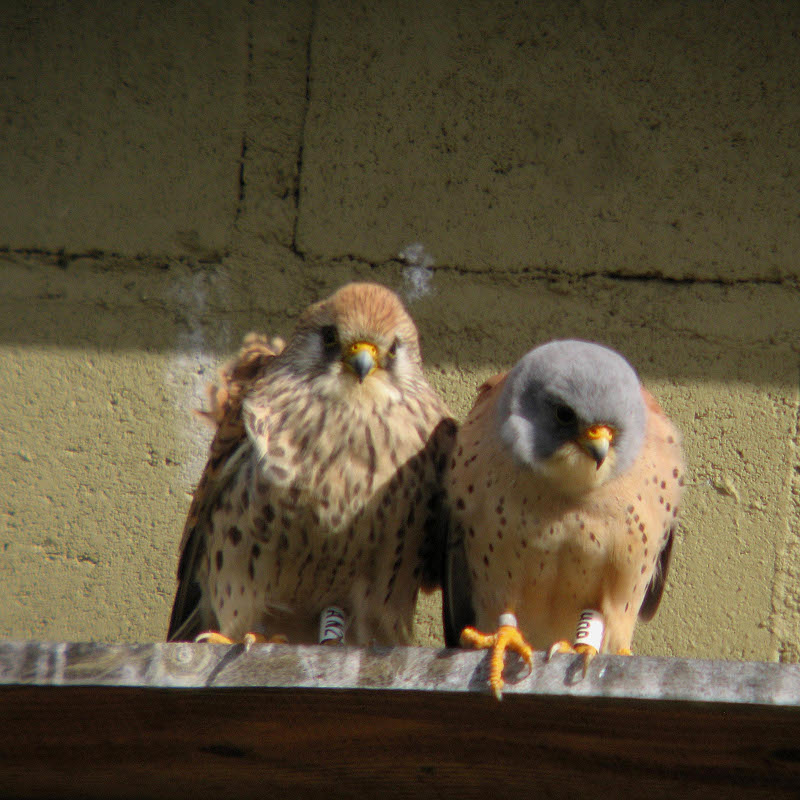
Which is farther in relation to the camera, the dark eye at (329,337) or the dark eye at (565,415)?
the dark eye at (329,337)

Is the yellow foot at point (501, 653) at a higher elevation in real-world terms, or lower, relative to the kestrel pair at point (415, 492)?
lower

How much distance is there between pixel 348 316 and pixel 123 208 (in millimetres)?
1029

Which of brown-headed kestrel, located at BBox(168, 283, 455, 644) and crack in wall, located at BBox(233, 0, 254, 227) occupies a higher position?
crack in wall, located at BBox(233, 0, 254, 227)

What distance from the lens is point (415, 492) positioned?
2510 millimetres

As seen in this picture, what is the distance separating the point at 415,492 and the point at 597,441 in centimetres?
45

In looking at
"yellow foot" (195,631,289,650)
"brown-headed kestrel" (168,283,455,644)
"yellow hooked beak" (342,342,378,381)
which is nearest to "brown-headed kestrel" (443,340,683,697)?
"brown-headed kestrel" (168,283,455,644)

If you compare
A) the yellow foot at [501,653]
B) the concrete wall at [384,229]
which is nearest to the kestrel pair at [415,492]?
the yellow foot at [501,653]

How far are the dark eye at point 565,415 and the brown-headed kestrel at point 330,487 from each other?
35cm

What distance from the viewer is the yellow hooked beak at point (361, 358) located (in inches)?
96.1

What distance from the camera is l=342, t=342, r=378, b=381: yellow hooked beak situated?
2441 millimetres

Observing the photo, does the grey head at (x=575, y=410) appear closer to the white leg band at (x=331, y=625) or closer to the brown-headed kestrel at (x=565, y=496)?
the brown-headed kestrel at (x=565, y=496)

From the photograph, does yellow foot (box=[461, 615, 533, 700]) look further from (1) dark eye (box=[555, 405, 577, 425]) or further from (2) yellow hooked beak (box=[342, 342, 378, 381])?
(2) yellow hooked beak (box=[342, 342, 378, 381])

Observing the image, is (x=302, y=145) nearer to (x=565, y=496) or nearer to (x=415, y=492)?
(x=415, y=492)

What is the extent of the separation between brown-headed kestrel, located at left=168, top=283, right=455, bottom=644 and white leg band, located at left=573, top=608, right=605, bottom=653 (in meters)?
0.37
